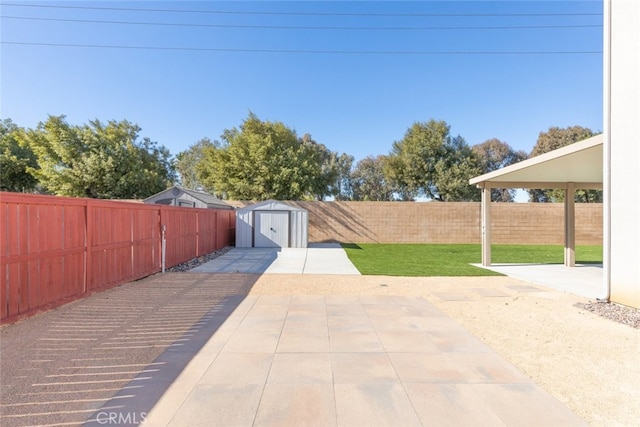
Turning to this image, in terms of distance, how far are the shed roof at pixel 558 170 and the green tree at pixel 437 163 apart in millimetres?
14271

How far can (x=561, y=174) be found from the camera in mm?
8266

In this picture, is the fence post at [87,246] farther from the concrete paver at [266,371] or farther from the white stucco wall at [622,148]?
the white stucco wall at [622,148]

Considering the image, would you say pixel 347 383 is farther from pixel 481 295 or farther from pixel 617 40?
pixel 617 40

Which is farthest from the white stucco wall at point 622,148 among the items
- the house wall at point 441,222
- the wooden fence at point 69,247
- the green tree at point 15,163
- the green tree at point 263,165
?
the green tree at point 15,163

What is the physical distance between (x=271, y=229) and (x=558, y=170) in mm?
11011

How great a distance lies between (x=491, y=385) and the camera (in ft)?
9.07

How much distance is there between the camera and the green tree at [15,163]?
2453cm

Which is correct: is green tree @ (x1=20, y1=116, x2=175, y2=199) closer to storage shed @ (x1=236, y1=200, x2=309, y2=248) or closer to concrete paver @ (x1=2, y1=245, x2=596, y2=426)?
storage shed @ (x1=236, y1=200, x2=309, y2=248)

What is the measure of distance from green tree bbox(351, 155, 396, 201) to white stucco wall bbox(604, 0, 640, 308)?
3309cm

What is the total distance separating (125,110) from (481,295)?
24.8m

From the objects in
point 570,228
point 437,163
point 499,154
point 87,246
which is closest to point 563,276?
point 570,228

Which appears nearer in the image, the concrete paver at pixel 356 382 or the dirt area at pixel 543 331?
the concrete paver at pixel 356 382

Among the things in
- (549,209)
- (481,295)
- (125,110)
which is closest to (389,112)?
(549,209)

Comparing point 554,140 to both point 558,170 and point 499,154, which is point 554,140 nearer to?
point 499,154
